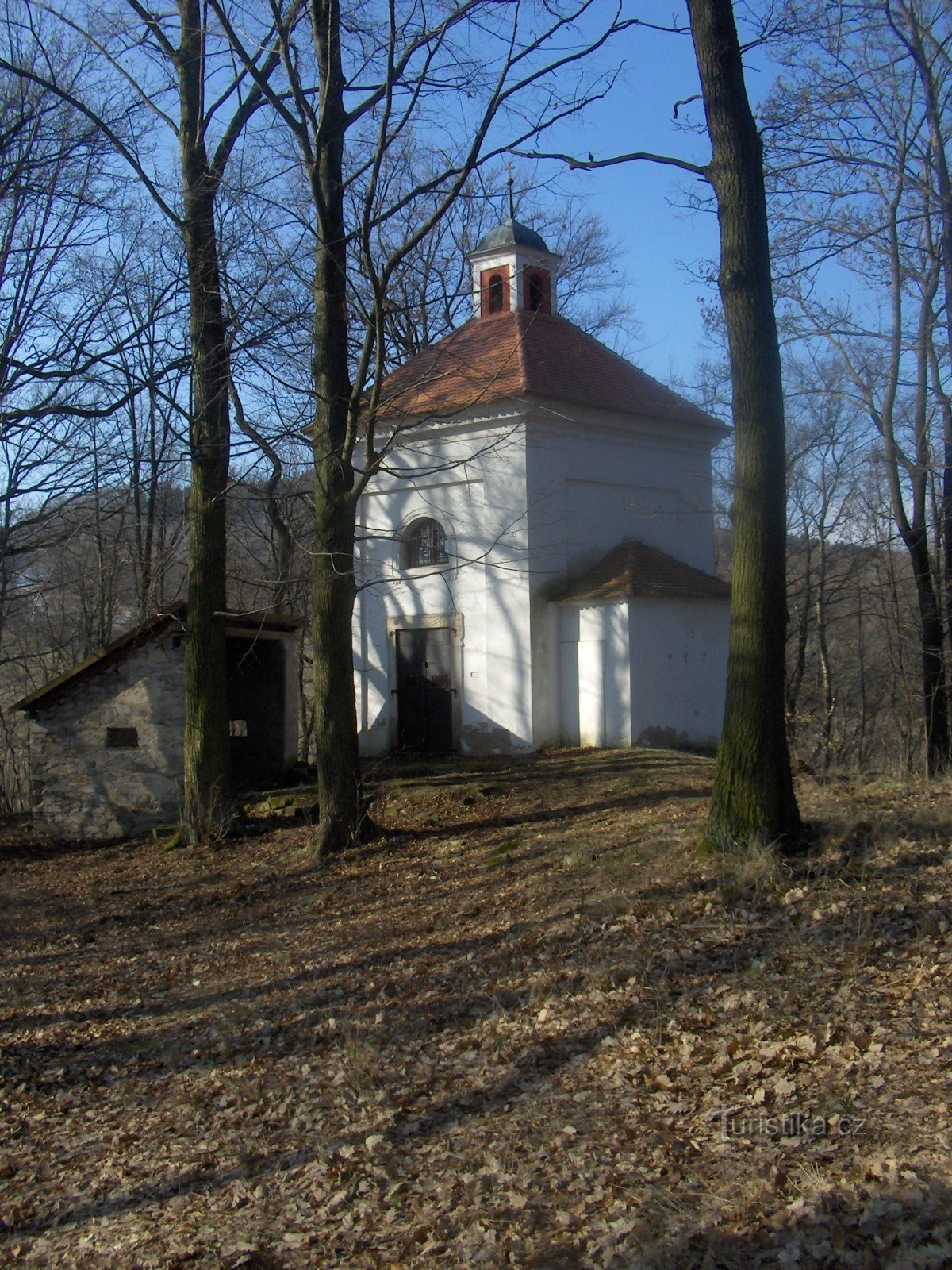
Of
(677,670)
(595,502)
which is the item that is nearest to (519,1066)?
(677,670)

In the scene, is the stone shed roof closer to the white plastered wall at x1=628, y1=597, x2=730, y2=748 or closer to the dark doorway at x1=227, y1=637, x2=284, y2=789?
the dark doorway at x1=227, y1=637, x2=284, y2=789

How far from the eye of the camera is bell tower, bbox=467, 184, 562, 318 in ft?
71.4

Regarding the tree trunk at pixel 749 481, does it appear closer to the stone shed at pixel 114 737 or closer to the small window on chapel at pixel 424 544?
the stone shed at pixel 114 737

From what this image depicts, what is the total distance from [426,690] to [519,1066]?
47.3 ft

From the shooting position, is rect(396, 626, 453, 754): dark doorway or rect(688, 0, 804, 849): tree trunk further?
rect(396, 626, 453, 754): dark doorway

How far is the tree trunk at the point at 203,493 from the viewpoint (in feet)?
43.6

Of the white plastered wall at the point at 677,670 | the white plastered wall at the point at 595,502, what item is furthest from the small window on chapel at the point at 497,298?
the white plastered wall at the point at 677,670

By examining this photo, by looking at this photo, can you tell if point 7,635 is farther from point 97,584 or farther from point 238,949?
point 238,949

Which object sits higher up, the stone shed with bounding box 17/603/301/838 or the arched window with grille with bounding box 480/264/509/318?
the arched window with grille with bounding box 480/264/509/318

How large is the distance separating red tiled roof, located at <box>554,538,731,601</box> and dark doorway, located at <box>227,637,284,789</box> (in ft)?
17.0

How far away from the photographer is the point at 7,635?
35.0 m

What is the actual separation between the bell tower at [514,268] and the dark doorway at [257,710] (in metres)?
8.95

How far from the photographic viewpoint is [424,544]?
1988cm

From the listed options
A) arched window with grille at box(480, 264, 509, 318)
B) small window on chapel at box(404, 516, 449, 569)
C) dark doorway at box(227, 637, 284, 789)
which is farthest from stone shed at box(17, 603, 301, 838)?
arched window with grille at box(480, 264, 509, 318)
